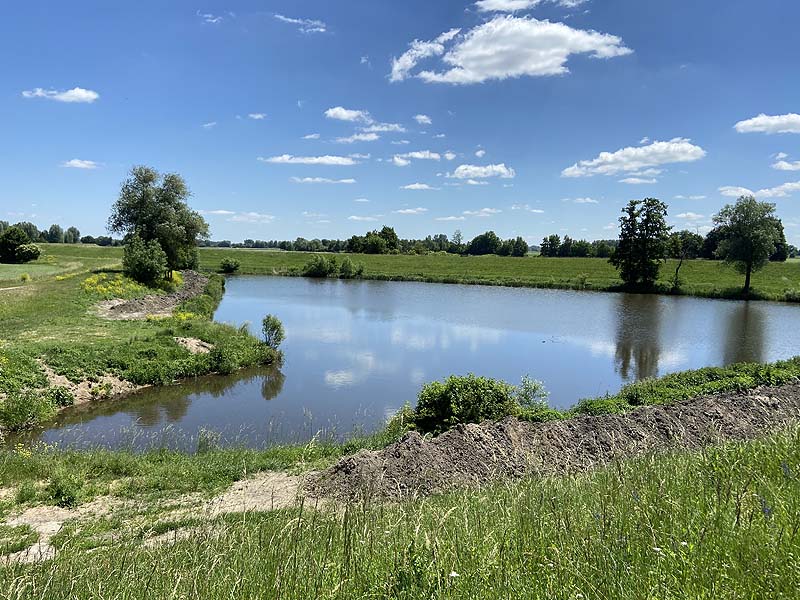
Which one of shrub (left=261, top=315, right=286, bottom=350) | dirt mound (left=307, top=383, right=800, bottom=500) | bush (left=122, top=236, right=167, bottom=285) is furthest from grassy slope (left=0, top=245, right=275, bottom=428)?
dirt mound (left=307, top=383, right=800, bottom=500)

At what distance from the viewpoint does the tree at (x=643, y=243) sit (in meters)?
59.7

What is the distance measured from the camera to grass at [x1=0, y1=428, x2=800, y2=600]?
2758 mm

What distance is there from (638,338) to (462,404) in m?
22.7

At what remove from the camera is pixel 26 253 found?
5966 cm

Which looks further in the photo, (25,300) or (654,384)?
(25,300)

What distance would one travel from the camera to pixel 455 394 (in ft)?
42.5

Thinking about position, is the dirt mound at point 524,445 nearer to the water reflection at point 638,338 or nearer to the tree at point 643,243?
the water reflection at point 638,338

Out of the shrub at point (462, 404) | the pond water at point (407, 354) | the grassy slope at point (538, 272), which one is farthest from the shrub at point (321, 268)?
the shrub at point (462, 404)

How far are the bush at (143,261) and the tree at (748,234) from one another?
2151 inches

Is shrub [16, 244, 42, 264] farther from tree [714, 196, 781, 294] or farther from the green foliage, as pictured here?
tree [714, 196, 781, 294]

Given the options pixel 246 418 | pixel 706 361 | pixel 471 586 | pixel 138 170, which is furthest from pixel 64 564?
pixel 138 170

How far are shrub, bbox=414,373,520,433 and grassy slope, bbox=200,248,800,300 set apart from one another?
51.9 meters

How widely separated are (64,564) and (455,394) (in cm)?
966

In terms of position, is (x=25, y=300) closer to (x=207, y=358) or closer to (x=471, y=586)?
(x=207, y=358)
